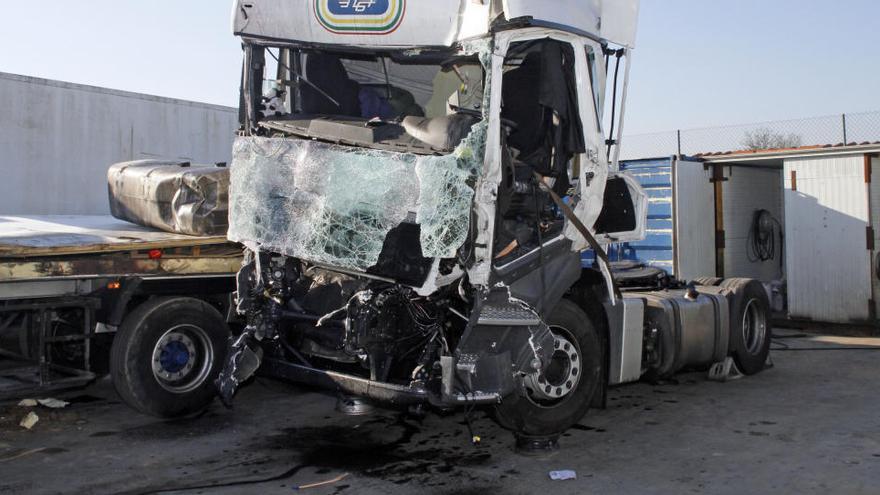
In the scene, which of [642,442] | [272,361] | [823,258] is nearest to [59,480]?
[272,361]

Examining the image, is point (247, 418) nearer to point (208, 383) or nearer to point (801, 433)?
point (208, 383)

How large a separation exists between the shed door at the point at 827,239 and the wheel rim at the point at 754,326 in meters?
4.63

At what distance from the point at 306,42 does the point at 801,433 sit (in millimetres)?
4937

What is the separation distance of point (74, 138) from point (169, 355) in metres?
7.33

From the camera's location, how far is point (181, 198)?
290 inches

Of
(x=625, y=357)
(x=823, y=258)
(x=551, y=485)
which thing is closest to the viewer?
(x=551, y=485)

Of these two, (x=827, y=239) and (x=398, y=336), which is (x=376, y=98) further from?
(x=827, y=239)

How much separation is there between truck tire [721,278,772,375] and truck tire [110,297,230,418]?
535cm

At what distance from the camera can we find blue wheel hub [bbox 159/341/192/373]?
7.04 meters

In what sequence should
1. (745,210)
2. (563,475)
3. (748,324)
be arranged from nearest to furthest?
(563,475), (748,324), (745,210)

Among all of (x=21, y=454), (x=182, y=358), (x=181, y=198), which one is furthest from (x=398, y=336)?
(x=21, y=454)

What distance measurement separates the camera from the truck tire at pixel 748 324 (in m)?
9.12

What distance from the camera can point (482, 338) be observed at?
220 inches

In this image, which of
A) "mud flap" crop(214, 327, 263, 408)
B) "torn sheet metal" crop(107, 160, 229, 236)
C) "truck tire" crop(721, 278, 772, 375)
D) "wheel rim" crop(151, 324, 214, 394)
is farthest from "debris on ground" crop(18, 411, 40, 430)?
"truck tire" crop(721, 278, 772, 375)
